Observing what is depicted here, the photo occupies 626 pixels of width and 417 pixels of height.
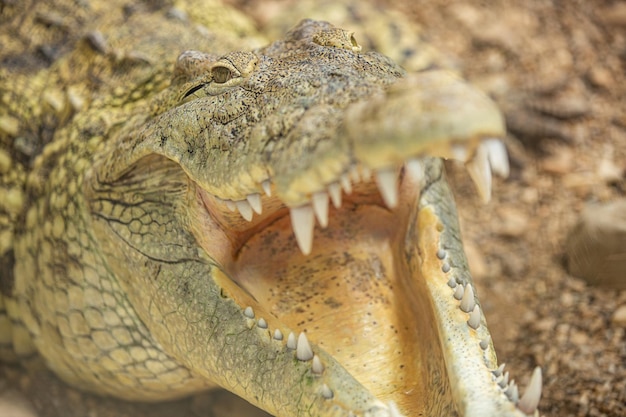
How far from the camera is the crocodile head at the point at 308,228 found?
1.63m

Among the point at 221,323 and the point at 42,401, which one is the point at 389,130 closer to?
the point at 221,323

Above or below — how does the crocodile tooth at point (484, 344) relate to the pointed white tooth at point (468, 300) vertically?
below

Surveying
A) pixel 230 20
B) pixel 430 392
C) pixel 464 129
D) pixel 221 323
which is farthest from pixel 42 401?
pixel 464 129

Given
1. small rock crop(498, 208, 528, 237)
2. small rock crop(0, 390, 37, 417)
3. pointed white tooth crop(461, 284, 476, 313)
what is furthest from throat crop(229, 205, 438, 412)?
small rock crop(498, 208, 528, 237)

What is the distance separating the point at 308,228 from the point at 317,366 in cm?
36

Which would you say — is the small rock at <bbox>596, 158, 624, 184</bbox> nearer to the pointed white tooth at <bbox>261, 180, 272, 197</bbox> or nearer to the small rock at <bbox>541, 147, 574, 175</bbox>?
the small rock at <bbox>541, 147, 574, 175</bbox>

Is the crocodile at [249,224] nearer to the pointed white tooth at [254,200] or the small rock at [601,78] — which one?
the pointed white tooth at [254,200]

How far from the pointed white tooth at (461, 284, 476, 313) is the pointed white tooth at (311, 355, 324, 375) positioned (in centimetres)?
42

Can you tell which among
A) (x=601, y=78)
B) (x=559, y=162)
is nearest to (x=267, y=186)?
(x=559, y=162)

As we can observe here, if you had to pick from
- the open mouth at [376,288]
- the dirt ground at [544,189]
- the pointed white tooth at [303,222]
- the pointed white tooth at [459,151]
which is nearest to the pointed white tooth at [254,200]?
the open mouth at [376,288]

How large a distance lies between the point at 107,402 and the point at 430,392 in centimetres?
137

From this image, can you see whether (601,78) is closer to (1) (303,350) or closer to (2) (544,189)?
(2) (544,189)

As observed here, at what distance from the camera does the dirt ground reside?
2.73m

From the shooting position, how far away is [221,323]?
208 cm
